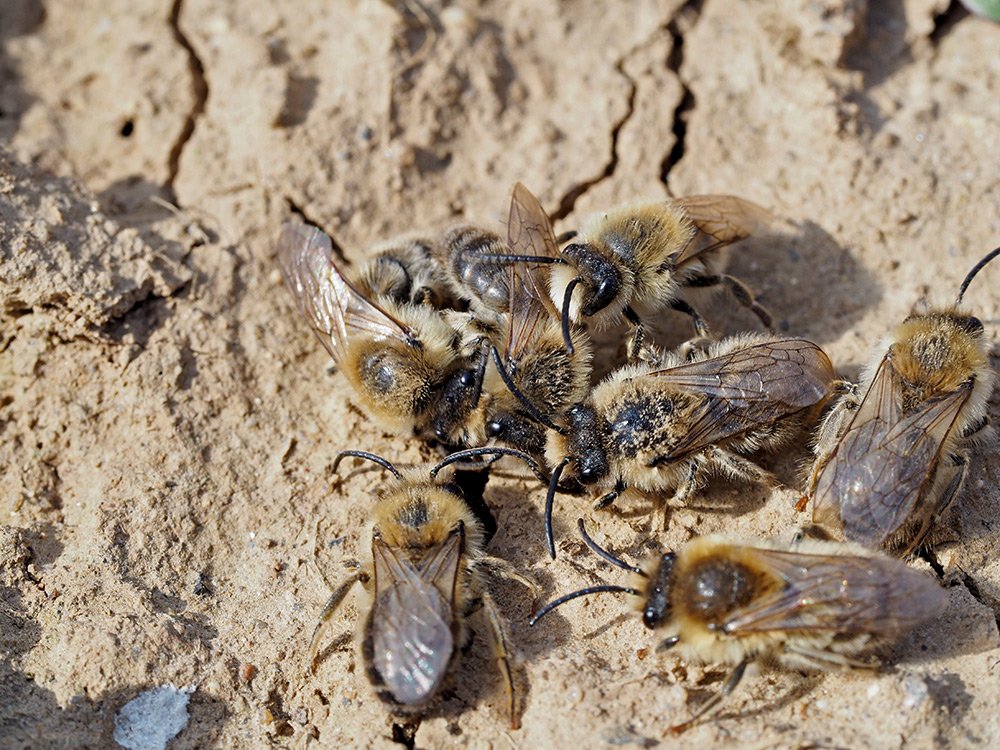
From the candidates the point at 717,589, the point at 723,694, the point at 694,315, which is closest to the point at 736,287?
the point at 694,315

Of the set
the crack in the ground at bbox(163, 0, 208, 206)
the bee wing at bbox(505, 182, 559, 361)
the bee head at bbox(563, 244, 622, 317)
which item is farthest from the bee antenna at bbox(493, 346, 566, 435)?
the crack in the ground at bbox(163, 0, 208, 206)

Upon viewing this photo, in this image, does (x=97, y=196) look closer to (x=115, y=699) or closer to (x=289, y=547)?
(x=289, y=547)

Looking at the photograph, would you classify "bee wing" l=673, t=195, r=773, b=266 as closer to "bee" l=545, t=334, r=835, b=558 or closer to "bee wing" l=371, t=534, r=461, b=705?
"bee" l=545, t=334, r=835, b=558

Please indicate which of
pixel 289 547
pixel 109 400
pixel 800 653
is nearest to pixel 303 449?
pixel 289 547

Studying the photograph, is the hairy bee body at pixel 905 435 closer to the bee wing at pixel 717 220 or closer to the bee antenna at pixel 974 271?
the bee antenna at pixel 974 271

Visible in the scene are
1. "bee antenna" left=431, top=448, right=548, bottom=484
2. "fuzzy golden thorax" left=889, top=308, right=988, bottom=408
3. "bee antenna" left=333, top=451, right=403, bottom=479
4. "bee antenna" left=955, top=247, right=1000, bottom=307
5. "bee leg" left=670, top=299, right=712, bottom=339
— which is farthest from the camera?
"bee leg" left=670, top=299, right=712, bottom=339

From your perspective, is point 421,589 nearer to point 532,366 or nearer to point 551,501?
point 551,501

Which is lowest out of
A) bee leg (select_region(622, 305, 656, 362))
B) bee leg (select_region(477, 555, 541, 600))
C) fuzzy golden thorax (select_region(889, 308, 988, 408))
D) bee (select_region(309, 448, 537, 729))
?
bee leg (select_region(477, 555, 541, 600))
